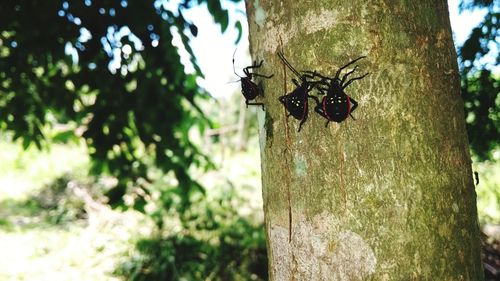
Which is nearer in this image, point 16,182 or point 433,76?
point 433,76

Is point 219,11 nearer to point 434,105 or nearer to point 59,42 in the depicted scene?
point 59,42

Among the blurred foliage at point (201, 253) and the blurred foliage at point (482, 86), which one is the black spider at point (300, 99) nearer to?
the blurred foliage at point (482, 86)

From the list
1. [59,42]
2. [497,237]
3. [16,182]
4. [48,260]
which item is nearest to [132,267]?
[48,260]

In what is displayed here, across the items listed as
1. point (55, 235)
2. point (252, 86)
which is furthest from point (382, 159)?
point (55, 235)

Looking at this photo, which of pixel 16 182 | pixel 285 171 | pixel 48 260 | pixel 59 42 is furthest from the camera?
pixel 16 182

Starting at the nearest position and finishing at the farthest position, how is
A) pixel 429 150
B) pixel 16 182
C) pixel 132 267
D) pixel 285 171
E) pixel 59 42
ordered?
pixel 429 150 < pixel 285 171 < pixel 59 42 < pixel 132 267 < pixel 16 182

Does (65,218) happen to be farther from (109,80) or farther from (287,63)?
(287,63)
